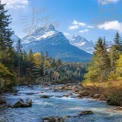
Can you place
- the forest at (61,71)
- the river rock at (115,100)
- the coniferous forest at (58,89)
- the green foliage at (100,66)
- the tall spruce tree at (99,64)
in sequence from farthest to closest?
the tall spruce tree at (99,64) < the green foliage at (100,66) < the forest at (61,71) < the river rock at (115,100) < the coniferous forest at (58,89)

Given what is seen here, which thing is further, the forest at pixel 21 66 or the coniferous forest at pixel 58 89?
the forest at pixel 21 66

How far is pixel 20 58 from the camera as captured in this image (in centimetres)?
14400

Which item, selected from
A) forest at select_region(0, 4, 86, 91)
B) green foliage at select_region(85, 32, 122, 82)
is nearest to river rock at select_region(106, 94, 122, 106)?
forest at select_region(0, 4, 86, 91)

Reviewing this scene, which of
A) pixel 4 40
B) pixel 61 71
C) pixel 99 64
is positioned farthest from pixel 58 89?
pixel 61 71

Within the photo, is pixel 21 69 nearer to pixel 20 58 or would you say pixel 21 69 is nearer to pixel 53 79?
pixel 20 58

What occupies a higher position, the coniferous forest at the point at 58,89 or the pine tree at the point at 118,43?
the pine tree at the point at 118,43

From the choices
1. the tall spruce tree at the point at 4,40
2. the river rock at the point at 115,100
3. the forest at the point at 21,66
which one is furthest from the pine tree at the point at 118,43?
the river rock at the point at 115,100

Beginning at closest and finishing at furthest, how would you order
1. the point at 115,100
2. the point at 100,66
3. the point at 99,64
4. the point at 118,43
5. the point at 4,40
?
1. the point at 115,100
2. the point at 4,40
3. the point at 99,64
4. the point at 100,66
5. the point at 118,43

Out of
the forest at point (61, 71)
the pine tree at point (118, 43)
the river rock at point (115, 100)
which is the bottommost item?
the river rock at point (115, 100)

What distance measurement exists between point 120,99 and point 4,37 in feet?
115

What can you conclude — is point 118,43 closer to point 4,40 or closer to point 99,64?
point 99,64

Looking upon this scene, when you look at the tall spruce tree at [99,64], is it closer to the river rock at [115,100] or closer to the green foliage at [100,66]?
the green foliage at [100,66]

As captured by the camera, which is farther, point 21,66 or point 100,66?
point 21,66

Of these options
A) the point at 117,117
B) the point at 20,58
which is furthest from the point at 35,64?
the point at 117,117
